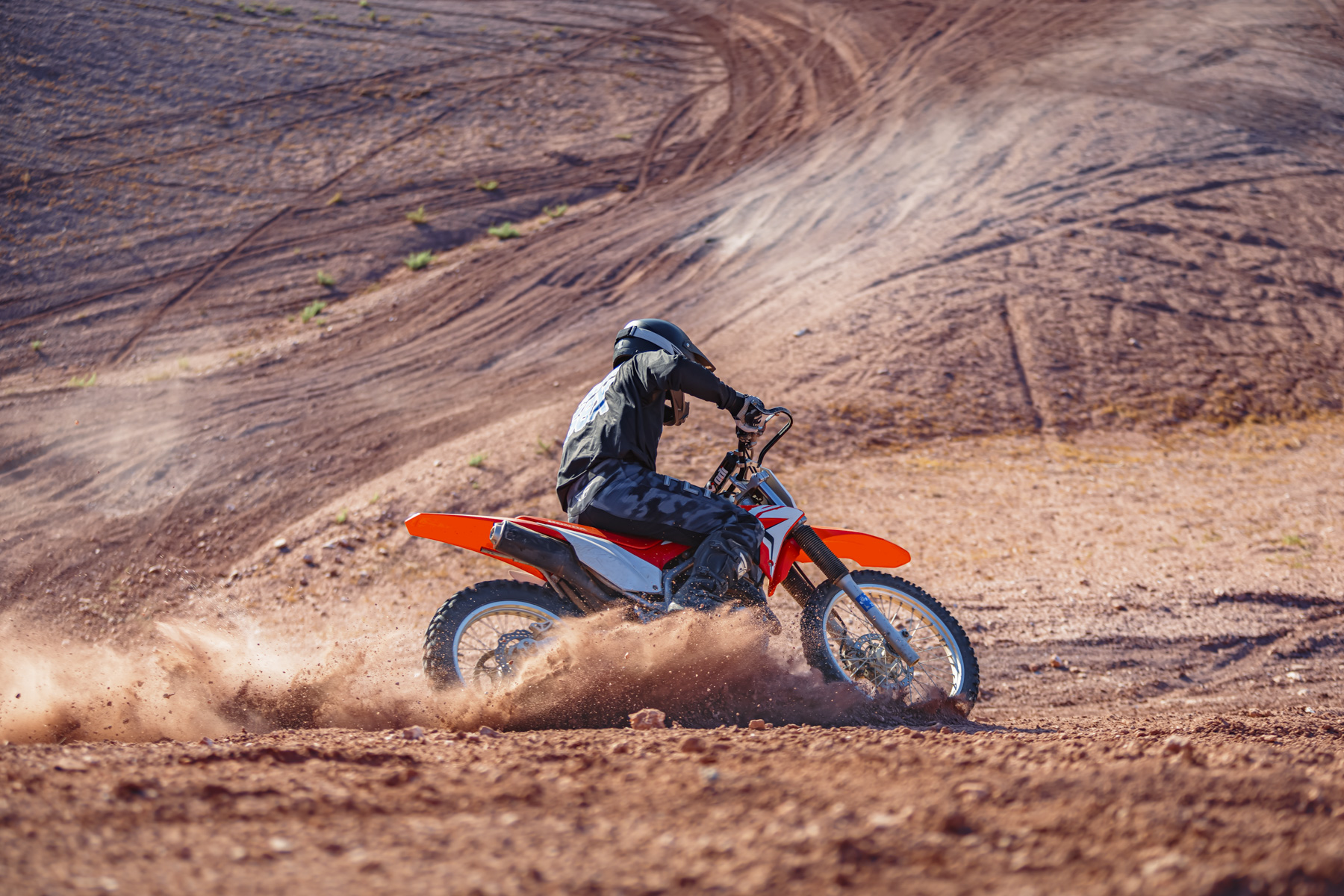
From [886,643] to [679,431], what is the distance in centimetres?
491

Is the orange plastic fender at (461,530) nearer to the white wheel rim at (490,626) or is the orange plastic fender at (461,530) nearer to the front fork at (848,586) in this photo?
the white wheel rim at (490,626)

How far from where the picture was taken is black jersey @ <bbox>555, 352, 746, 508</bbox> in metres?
4.02

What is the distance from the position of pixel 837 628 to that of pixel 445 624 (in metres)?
2.10

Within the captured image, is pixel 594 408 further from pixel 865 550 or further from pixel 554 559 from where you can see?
pixel 865 550

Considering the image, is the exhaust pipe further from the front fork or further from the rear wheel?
the front fork

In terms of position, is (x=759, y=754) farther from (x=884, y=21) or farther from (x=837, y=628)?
(x=884, y=21)

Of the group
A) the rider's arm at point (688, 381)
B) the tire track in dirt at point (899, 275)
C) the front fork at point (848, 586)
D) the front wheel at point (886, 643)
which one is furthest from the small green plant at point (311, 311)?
the front wheel at point (886, 643)

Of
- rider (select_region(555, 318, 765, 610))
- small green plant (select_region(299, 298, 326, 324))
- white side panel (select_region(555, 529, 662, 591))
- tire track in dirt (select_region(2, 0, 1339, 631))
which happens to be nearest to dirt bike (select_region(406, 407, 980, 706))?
white side panel (select_region(555, 529, 662, 591))

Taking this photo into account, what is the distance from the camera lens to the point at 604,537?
405cm

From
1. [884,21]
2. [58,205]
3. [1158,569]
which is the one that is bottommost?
[1158,569]

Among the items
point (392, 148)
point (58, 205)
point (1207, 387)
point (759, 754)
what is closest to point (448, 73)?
point (392, 148)

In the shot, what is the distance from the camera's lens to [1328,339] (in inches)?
434

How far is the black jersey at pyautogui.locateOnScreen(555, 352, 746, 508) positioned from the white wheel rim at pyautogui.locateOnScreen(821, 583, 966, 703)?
4.33 ft

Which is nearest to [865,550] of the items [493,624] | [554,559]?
[554,559]
